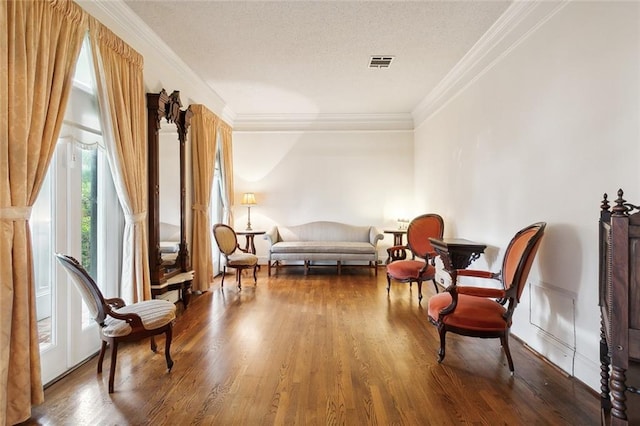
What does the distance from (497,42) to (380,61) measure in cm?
131

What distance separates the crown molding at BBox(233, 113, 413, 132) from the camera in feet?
21.6

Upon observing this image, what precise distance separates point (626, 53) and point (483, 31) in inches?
65.5

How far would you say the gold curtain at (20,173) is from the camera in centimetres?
177

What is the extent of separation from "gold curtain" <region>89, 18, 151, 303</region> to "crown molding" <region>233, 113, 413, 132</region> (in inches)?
139

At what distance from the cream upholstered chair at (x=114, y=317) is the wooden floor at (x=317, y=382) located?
240 mm

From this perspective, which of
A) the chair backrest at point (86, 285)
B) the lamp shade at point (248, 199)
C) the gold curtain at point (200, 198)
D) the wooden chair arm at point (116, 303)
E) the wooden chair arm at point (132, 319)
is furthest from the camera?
the lamp shade at point (248, 199)

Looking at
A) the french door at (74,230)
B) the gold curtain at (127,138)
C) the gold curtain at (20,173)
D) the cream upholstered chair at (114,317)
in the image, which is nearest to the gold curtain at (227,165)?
the gold curtain at (127,138)

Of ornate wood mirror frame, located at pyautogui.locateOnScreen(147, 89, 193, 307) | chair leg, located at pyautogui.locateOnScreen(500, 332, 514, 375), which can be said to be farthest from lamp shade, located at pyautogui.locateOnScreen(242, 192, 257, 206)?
chair leg, located at pyautogui.locateOnScreen(500, 332, 514, 375)

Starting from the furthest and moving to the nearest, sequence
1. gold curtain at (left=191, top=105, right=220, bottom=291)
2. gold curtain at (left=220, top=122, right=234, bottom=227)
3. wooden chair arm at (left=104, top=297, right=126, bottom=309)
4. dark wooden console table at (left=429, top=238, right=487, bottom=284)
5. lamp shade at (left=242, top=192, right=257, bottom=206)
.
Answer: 1. lamp shade at (left=242, top=192, right=257, bottom=206)
2. gold curtain at (left=220, top=122, right=234, bottom=227)
3. gold curtain at (left=191, top=105, right=220, bottom=291)
4. dark wooden console table at (left=429, top=238, right=487, bottom=284)
5. wooden chair arm at (left=104, top=297, right=126, bottom=309)

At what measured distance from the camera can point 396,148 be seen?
263 inches

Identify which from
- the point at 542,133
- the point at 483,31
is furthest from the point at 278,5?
the point at 542,133

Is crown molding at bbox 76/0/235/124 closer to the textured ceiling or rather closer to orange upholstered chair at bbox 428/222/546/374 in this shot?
the textured ceiling

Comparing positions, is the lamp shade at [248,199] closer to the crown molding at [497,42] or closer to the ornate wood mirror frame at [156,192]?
the ornate wood mirror frame at [156,192]

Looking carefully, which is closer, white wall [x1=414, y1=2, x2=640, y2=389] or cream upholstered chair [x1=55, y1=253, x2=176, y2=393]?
white wall [x1=414, y1=2, x2=640, y2=389]
